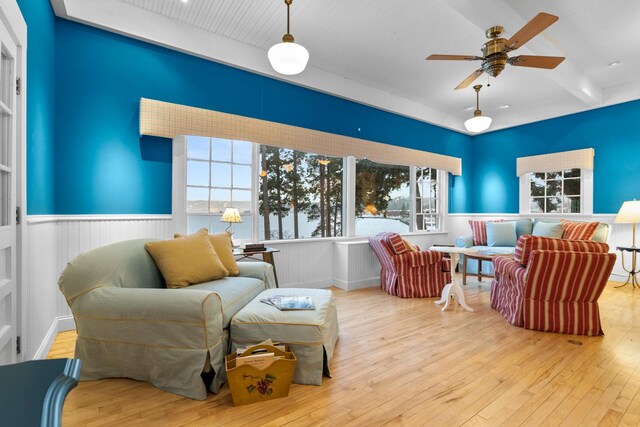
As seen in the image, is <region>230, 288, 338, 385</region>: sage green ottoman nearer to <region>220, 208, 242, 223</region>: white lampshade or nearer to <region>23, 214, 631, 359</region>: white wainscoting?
<region>23, 214, 631, 359</region>: white wainscoting

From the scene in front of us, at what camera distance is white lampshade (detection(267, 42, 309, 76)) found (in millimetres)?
2693

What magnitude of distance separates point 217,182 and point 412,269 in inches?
104

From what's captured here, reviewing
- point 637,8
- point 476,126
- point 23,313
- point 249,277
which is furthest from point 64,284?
point 637,8

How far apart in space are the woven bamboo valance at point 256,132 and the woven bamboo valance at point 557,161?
1932 millimetres

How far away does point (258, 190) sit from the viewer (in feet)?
13.6

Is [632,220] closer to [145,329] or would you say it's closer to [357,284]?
[357,284]

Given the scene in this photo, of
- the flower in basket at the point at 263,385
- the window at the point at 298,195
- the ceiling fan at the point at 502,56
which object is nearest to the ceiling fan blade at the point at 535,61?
the ceiling fan at the point at 502,56

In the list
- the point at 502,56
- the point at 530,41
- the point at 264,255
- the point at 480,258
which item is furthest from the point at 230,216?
the point at 530,41

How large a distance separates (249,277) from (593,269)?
2.93 m

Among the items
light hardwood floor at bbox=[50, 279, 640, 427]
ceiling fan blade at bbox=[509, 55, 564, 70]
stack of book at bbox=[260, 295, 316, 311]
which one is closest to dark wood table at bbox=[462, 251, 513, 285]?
light hardwood floor at bbox=[50, 279, 640, 427]

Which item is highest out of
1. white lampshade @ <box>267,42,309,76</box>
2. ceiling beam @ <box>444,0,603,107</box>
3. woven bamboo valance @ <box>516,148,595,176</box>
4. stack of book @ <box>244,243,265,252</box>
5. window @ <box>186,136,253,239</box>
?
ceiling beam @ <box>444,0,603,107</box>

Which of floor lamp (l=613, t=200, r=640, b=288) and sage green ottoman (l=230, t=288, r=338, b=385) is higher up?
floor lamp (l=613, t=200, r=640, b=288)

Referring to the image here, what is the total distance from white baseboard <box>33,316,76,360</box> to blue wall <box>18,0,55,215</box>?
97 centimetres

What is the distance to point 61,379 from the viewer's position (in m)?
0.67
